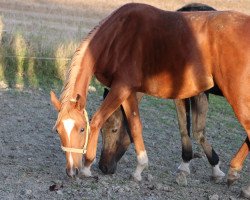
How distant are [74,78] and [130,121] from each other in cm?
97

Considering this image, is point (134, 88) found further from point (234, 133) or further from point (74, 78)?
point (234, 133)

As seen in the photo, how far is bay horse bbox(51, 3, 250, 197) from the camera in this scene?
645cm

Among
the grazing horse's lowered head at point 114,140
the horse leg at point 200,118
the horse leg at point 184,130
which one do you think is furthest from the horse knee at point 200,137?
the grazing horse's lowered head at point 114,140

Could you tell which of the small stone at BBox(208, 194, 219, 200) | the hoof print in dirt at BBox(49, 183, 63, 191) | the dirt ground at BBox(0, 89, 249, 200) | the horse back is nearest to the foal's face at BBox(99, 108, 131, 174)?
the dirt ground at BBox(0, 89, 249, 200)

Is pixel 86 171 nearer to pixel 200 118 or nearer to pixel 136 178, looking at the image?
pixel 136 178

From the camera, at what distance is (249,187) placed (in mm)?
6605

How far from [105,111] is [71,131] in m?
0.61

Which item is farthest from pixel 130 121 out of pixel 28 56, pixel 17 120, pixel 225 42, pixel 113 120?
pixel 28 56

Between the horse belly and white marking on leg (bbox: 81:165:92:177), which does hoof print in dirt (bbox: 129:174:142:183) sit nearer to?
white marking on leg (bbox: 81:165:92:177)

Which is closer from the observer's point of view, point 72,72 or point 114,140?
point 72,72

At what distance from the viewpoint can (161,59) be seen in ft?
22.1

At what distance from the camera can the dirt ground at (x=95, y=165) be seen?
6.29 metres

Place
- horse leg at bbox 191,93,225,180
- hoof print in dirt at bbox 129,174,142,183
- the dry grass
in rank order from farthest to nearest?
the dry grass
horse leg at bbox 191,93,225,180
hoof print in dirt at bbox 129,174,142,183

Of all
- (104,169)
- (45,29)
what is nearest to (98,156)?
(104,169)
